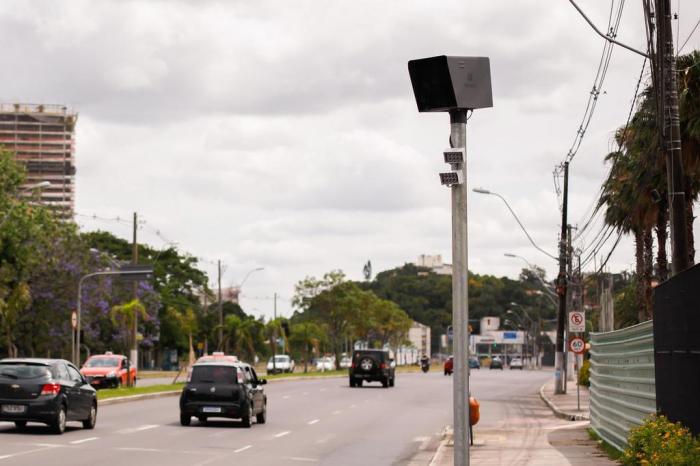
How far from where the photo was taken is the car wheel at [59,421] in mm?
26141

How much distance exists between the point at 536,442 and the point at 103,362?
32737 millimetres

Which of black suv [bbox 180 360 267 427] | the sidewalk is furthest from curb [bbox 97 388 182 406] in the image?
the sidewalk

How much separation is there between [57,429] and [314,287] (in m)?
82.8

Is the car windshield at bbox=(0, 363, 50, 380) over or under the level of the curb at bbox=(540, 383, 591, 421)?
over

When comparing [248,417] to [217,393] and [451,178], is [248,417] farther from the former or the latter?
[451,178]

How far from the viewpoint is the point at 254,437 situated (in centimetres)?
2725

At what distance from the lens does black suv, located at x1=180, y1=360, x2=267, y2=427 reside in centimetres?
3014

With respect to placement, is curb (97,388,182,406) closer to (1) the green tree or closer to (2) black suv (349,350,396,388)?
(2) black suv (349,350,396,388)

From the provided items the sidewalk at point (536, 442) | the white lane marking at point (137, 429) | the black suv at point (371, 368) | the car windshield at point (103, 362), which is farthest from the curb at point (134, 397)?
the black suv at point (371, 368)

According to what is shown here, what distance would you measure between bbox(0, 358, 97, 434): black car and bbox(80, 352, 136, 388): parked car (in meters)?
25.7

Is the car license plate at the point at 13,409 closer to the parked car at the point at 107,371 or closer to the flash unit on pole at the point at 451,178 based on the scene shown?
the flash unit on pole at the point at 451,178

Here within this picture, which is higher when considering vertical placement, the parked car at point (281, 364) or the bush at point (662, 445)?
the parked car at point (281, 364)

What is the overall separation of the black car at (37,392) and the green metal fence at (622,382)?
11.3m

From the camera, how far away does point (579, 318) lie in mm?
39844
